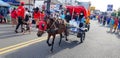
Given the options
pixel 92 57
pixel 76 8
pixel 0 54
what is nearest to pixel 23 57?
pixel 0 54

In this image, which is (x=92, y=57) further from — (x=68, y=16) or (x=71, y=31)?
(x=68, y=16)

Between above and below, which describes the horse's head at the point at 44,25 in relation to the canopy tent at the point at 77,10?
below

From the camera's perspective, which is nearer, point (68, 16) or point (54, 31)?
point (54, 31)

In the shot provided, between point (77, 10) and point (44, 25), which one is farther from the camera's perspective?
point (77, 10)

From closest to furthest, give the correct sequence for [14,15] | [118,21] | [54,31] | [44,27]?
[44,27]
[54,31]
[14,15]
[118,21]

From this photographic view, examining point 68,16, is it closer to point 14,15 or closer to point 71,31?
point 71,31

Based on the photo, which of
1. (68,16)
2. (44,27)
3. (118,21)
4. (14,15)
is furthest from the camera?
(118,21)

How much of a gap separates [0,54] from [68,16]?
7.01 m

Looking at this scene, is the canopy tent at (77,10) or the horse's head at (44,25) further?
the canopy tent at (77,10)

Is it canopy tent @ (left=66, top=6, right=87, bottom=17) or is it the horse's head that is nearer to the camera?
the horse's head

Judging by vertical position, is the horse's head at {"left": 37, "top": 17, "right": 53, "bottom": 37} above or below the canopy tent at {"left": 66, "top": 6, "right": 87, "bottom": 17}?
below

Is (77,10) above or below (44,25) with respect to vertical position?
above

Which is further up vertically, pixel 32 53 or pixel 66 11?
pixel 66 11

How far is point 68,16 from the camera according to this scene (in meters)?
15.7
